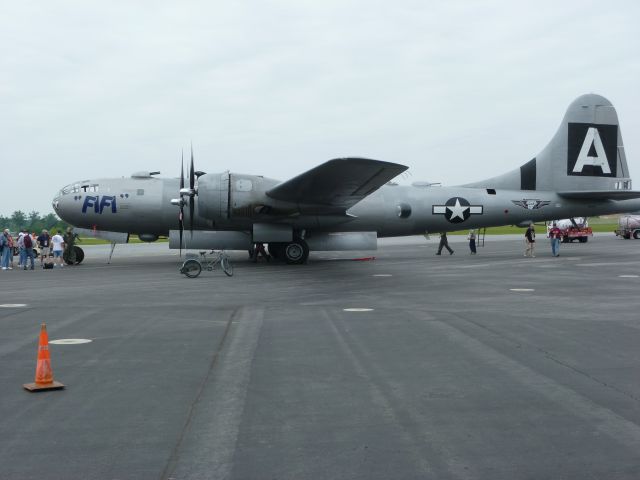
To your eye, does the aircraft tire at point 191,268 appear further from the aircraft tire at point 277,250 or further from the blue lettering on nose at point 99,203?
the blue lettering on nose at point 99,203

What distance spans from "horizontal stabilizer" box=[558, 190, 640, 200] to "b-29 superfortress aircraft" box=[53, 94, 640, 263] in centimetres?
6

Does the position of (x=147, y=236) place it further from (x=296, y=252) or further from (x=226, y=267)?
(x=226, y=267)

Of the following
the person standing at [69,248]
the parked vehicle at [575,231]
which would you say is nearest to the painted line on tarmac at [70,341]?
the person standing at [69,248]

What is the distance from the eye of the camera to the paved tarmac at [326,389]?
496 cm

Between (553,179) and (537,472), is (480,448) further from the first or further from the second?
(553,179)

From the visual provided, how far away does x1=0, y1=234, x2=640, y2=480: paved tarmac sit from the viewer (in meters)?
4.96

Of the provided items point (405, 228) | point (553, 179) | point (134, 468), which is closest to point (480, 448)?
point (134, 468)

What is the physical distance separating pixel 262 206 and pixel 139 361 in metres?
17.6

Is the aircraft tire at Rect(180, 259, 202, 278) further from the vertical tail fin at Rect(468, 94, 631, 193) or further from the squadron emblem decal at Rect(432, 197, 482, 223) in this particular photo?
the vertical tail fin at Rect(468, 94, 631, 193)

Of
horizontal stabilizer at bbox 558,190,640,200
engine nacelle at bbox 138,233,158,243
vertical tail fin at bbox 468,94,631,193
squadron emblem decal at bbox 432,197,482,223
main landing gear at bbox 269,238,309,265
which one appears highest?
vertical tail fin at bbox 468,94,631,193

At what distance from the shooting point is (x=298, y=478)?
182 inches

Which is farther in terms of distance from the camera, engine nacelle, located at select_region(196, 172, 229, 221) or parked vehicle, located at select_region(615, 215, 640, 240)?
parked vehicle, located at select_region(615, 215, 640, 240)

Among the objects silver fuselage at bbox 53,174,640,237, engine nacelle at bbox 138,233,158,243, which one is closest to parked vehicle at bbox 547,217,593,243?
silver fuselage at bbox 53,174,640,237

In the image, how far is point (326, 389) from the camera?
282 inches
